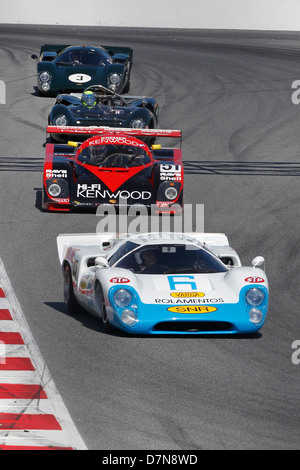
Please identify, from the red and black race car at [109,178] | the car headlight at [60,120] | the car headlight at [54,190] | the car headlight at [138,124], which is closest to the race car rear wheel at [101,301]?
the red and black race car at [109,178]

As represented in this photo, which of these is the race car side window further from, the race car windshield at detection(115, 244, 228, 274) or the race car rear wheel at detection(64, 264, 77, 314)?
the race car rear wheel at detection(64, 264, 77, 314)

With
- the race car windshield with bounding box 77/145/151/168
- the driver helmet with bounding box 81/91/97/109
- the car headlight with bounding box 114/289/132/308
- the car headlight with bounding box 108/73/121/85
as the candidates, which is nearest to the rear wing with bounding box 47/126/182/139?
the race car windshield with bounding box 77/145/151/168

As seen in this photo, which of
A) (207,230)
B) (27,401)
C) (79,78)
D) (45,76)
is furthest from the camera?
(45,76)

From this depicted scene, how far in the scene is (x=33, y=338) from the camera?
33.9 feet

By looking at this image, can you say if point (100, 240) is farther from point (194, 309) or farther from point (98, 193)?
point (98, 193)

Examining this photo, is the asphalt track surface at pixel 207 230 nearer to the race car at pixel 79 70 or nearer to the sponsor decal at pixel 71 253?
the sponsor decal at pixel 71 253

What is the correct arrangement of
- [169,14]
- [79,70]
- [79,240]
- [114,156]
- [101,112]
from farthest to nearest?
[169,14] < [79,70] < [101,112] < [114,156] < [79,240]

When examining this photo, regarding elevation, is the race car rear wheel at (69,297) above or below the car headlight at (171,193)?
below

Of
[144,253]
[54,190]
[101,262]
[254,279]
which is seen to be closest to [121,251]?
[144,253]

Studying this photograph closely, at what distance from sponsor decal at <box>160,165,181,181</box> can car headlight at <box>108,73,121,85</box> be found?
7.78 meters

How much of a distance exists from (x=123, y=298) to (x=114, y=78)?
14.6 metres

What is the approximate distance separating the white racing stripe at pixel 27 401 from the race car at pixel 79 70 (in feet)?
45.6

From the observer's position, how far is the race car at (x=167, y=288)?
33.4 feet

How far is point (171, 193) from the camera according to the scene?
16.6 metres
